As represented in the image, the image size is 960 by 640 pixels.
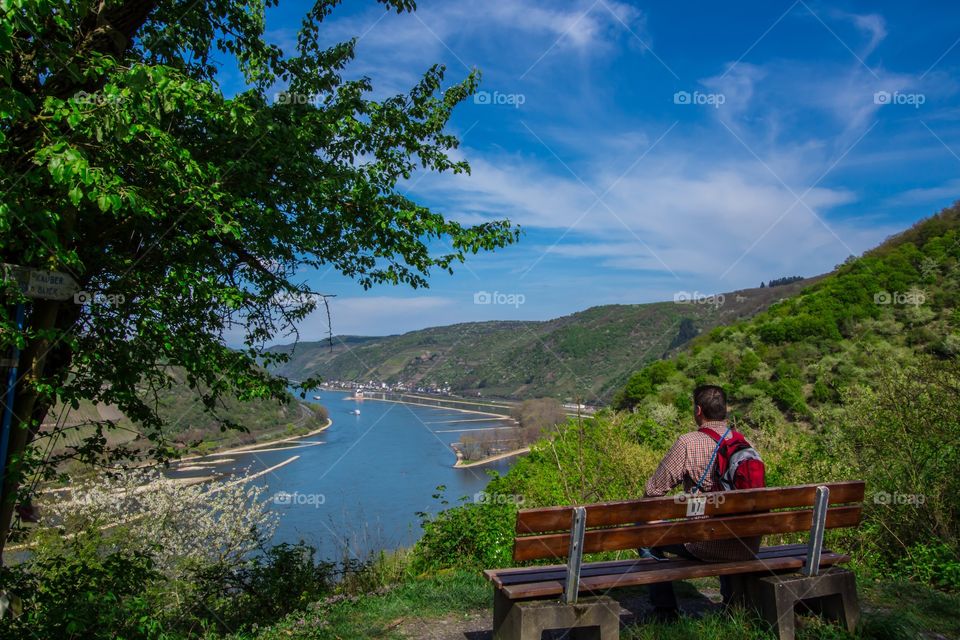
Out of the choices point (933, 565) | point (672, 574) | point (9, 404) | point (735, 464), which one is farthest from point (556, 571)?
point (933, 565)

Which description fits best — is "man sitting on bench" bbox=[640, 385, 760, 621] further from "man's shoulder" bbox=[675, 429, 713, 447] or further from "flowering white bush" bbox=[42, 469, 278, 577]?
"flowering white bush" bbox=[42, 469, 278, 577]

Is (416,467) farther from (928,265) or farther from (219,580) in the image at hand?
(219,580)

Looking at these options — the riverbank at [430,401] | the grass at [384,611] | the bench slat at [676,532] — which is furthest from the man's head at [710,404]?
the riverbank at [430,401]

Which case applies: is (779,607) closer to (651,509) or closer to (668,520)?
(668,520)

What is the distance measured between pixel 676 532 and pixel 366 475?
4914 cm

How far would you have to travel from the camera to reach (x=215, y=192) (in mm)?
3781

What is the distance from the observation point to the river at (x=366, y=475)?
21.1 m

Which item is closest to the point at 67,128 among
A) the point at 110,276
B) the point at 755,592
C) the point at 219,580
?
the point at 110,276

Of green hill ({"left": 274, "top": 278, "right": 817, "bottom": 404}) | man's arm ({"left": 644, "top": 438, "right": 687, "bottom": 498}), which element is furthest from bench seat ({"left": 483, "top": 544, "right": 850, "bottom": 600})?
green hill ({"left": 274, "top": 278, "right": 817, "bottom": 404})

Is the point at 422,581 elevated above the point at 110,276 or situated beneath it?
situated beneath

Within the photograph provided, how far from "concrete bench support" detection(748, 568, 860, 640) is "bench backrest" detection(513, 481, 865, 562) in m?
0.28

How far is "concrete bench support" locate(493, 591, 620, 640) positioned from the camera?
3260 millimetres

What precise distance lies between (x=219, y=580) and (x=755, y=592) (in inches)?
180

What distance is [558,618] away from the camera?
330 centimetres
